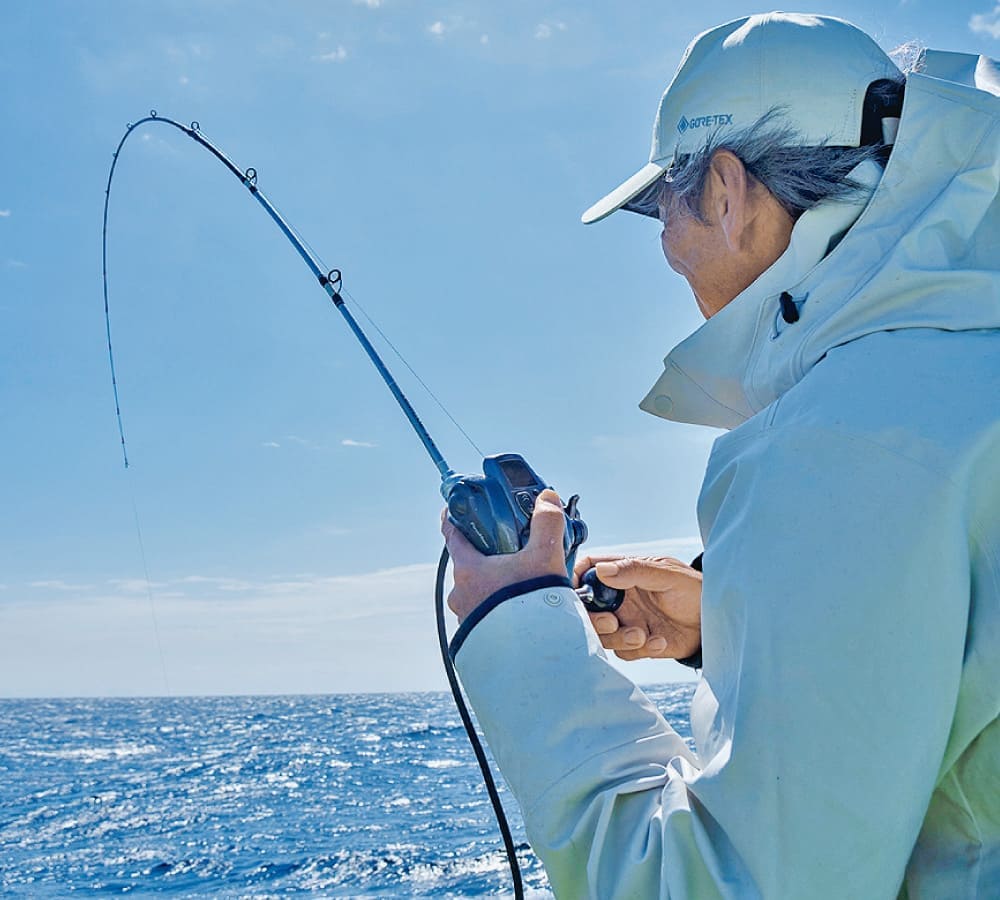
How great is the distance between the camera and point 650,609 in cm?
192

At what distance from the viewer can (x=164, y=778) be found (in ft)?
88.7

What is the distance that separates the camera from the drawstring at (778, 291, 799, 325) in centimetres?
117

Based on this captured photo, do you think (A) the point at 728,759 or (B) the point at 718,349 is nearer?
(A) the point at 728,759

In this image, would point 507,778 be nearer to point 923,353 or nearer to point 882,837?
point 882,837

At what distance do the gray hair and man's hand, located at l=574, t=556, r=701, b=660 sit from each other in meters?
0.74

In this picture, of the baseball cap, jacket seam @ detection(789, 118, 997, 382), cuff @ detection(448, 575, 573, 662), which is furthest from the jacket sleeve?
the baseball cap

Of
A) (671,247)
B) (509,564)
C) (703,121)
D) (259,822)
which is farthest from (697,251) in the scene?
(259,822)

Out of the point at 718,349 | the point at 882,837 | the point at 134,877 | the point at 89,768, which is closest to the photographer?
the point at 882,837

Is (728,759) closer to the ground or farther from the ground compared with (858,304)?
closer to the ground

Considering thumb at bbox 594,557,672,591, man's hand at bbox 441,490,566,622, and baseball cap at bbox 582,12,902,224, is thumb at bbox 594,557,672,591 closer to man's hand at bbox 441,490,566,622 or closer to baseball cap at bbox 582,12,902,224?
man's hand at bbox 441,490,566,622

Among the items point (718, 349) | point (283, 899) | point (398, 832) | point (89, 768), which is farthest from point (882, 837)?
point (89, 768)

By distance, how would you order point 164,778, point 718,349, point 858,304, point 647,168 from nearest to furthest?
point 858,304 → point 718,349 → point 647,168 → point 164,778

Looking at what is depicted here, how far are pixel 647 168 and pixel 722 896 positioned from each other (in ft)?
3.38

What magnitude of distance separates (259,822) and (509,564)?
18514 mm
